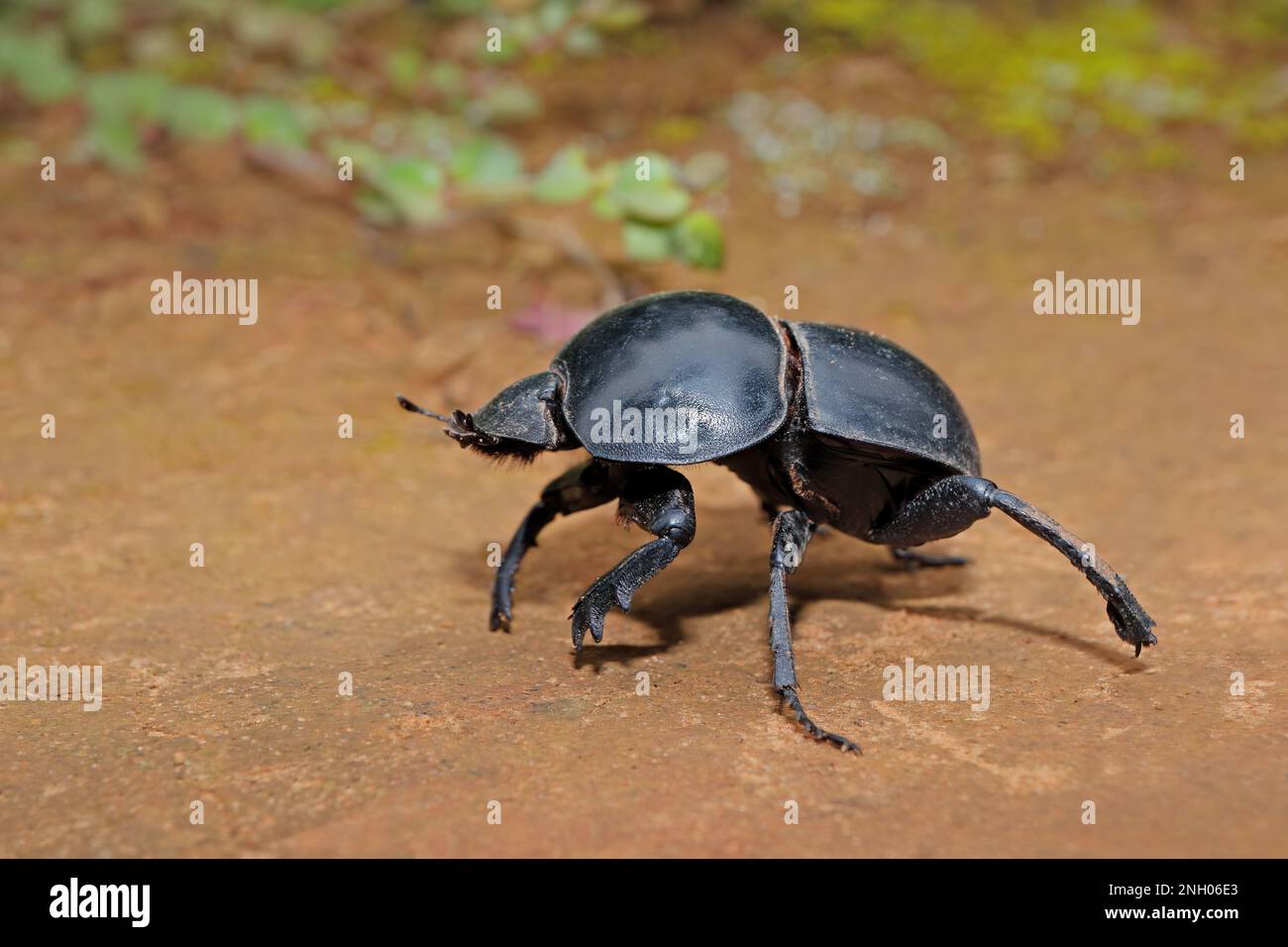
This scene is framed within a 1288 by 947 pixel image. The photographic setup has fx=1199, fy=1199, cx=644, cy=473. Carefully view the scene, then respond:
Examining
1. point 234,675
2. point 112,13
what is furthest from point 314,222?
point 234,675

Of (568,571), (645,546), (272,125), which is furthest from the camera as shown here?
(272,125)

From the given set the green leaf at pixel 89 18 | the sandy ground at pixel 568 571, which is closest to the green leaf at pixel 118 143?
the sandy ground at pixel 568 571

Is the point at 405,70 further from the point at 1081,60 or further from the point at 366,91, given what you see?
the point at 1081,60

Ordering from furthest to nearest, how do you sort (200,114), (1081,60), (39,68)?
(1081,60), (39,68), (200,114)

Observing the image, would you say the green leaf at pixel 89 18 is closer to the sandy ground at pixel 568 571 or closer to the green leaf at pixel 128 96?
the green leaf at pixel 128 96

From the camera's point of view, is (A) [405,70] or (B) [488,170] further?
(A) [405,70]

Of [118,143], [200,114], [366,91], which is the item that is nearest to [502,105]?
[366,91]
